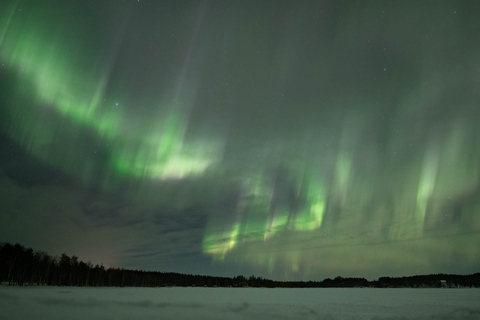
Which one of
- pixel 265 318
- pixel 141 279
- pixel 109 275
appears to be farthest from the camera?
pixel 141 279

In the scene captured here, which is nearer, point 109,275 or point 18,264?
point 18,264

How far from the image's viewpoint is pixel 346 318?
31875mm

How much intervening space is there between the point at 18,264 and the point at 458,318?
4465 inches

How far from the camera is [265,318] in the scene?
32344 mm

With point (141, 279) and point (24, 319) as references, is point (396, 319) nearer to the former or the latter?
point (24, 319)

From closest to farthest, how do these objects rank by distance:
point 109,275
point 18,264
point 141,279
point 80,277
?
point 18,264
point 80,277
point 109,275
point 141,279

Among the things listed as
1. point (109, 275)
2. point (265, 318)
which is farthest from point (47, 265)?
point (265, 318)

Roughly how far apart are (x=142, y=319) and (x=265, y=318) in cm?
1233

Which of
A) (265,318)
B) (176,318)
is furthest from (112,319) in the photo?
(265,318)

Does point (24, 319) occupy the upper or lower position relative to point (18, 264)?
upper

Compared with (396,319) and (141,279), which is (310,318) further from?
(141,279)

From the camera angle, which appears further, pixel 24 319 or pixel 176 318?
pixel 176 318

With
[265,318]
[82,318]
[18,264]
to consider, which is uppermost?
[265,318]

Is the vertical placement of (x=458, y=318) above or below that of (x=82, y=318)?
above
